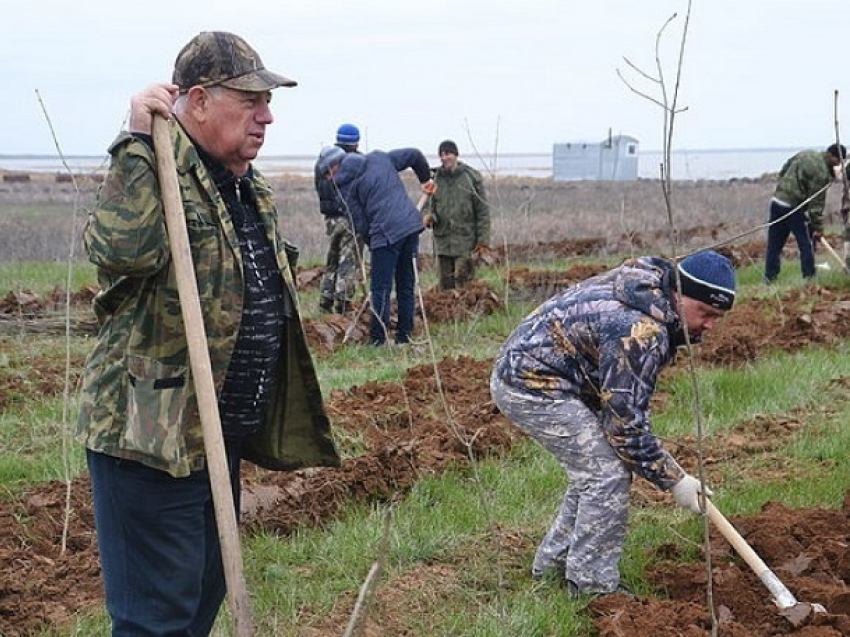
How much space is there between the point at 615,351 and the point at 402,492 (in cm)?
196

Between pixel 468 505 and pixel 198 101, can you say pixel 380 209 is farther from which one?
pixel 198 101

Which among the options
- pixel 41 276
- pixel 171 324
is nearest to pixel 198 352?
pixel 171 324

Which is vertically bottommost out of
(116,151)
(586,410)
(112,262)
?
(586,410)

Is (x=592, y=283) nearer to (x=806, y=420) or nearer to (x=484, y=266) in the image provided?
(x=806, y=420)

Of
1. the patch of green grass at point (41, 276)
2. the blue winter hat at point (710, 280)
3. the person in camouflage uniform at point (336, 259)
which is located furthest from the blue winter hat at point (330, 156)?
the blue winter hat at point (710, 280)

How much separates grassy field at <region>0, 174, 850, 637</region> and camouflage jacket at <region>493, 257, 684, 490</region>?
0.58m

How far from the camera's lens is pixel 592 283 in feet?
13.5

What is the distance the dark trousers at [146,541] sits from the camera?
105 inches

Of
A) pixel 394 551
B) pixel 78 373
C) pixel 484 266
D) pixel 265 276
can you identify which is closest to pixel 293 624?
pixel 394 551

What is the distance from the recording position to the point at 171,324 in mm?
2623

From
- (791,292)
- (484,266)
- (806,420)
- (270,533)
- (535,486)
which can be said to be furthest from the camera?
(484,266)

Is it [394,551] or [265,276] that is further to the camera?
[394,551]

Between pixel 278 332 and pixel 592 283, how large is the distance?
1.59 meters

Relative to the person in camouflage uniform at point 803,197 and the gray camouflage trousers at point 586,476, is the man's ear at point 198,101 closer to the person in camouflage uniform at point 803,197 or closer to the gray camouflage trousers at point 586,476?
the gray camouflage trousers at point 586,476
